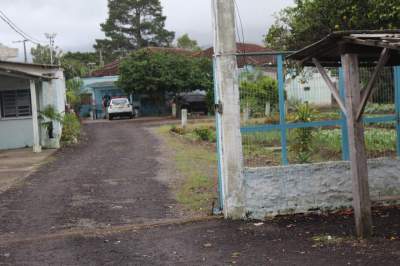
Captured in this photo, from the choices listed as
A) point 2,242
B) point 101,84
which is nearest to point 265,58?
point 2,242

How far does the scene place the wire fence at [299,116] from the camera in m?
8.08

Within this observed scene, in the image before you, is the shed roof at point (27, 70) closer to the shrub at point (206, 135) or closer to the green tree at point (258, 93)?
the shrub at point (206, 135)

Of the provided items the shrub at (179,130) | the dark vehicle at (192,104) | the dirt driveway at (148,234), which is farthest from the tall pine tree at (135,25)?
the dirt driveway at (148,234)

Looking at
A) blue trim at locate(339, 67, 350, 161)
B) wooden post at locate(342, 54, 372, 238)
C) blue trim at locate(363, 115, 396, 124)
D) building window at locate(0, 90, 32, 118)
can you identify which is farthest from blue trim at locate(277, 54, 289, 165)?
building window at locate(0, 90, 32, 118)

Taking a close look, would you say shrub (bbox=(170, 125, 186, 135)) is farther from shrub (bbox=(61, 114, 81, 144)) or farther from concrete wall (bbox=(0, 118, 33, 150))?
concrete wall (bbox=(0, 118, 33, 150))

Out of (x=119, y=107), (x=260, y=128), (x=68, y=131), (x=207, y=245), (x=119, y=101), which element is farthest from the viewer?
(x=119, y=101)

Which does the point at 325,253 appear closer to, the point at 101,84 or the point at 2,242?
the point at 2,242

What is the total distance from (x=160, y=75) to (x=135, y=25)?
32.3m

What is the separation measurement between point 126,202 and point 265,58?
3.67 meters

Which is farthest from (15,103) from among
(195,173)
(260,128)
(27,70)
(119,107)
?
(119,107)

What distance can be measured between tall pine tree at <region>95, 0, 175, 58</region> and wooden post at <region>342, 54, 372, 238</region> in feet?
196

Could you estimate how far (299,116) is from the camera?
833 cm

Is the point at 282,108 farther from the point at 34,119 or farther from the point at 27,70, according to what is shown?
the point at 27,70

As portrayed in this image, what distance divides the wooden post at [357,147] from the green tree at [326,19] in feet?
31.6
